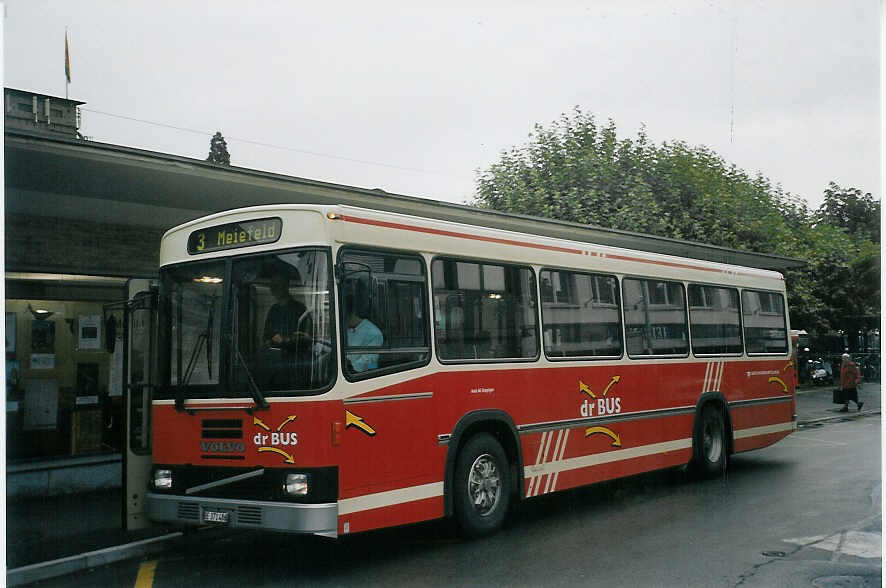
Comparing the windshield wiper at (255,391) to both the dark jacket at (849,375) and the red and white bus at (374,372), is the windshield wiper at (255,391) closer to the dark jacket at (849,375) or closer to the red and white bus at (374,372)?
the red and white bus at (374,372)

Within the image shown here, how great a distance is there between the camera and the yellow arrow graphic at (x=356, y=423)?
729cm

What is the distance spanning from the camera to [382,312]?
7844mm

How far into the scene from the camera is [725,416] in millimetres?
13086

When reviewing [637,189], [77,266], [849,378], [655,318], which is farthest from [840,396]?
[77,266]

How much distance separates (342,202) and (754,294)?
653cm

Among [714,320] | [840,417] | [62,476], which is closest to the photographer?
[62,476]

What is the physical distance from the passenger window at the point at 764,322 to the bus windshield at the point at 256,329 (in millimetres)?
8541

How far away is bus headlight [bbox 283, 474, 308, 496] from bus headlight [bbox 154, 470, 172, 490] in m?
1.39

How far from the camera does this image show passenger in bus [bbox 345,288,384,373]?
739cm

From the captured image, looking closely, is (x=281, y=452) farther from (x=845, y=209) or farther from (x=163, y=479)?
(x=845, y=209)

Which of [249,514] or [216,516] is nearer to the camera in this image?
[249,514]

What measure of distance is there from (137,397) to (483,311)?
337cm

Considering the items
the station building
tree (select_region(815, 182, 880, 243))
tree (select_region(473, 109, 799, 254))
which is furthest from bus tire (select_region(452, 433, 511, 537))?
tree (select_region(473, 109, 799, 254))

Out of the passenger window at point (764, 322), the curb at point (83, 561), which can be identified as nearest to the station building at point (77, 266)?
the curb at point (83, 561)
